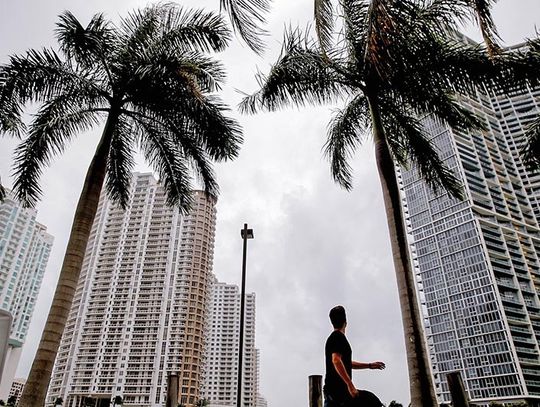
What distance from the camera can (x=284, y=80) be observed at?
8.41 m

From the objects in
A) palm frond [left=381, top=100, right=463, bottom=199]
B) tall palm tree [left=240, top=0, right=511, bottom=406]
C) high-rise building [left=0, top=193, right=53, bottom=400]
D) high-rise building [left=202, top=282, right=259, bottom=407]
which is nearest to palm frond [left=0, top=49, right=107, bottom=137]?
tall palm tree [left=240, top=0, right=511, bottom=406]

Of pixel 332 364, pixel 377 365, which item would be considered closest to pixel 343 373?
pixel 332 364

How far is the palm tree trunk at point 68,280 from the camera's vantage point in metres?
5.42

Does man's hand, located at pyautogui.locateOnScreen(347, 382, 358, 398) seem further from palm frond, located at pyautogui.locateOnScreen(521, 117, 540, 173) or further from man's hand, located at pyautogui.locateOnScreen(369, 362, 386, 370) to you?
palm frond, located at pyautogui.locateOnScreen(521, 117, 540, 173)

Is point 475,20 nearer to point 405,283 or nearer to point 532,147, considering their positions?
point 405,283

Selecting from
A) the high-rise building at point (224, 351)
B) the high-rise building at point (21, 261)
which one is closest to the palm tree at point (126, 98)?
the high-rise building at point (21, 261)

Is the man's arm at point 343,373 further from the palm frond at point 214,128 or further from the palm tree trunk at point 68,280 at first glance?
the palm frond at point 214,128

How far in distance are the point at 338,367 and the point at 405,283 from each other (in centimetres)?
360

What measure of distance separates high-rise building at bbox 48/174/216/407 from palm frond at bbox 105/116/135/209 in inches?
3197

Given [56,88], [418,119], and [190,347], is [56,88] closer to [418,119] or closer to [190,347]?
[418,119]

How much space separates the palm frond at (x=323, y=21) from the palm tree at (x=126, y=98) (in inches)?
162

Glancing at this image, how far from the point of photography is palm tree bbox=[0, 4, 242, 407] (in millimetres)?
7242

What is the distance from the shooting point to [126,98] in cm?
800

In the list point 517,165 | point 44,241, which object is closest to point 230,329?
point 44,241
